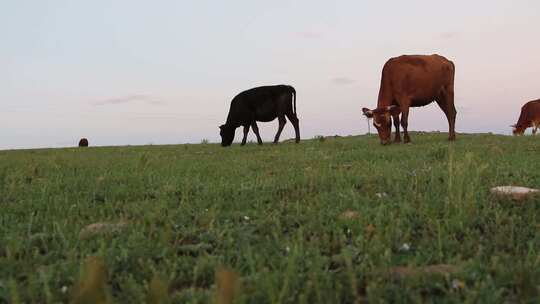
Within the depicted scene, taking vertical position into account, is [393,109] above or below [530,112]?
below

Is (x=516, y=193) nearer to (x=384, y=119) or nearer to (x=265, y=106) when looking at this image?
(x=384, y=119)

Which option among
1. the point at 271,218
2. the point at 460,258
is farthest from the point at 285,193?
the point at 460,258

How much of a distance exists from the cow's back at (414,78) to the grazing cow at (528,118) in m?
22.3

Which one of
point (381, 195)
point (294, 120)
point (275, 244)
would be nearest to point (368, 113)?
point (294, 120)

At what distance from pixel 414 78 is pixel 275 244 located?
14.7 meters

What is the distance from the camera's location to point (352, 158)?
9.54 m

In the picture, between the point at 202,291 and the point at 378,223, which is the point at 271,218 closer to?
the point at 378,223

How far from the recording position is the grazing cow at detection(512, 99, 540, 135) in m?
35.8

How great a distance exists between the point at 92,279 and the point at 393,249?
2262 millimetres

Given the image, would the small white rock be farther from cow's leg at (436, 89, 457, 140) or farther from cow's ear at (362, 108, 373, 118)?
cow's leg at (436, 89, 457, 140)

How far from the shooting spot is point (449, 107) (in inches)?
707

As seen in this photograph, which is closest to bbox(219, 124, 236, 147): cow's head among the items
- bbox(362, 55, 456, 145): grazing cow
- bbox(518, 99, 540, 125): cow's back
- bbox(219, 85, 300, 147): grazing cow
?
bbox(219, 85, 300, 147): grazing cow

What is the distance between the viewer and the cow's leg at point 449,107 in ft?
58.9

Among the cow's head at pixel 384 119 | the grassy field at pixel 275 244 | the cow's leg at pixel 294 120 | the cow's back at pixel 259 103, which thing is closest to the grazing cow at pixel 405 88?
the cow's head at pixel 384 119
